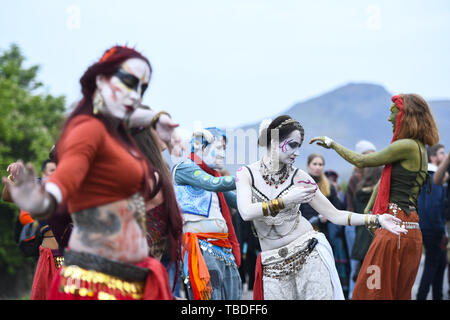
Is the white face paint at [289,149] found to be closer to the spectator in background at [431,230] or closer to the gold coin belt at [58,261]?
the gold coin belt at [58,261]

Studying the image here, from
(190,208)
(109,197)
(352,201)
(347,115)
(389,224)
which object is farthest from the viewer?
(347,115)

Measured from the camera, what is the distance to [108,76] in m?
3.22

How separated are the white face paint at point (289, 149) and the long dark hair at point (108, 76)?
1.85m

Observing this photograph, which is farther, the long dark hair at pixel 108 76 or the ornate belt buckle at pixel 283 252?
the ornate belt buckle at pixel 283 252

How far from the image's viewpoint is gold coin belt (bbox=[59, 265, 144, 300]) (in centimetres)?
316

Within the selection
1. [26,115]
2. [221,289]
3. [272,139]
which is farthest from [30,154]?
[272,139]

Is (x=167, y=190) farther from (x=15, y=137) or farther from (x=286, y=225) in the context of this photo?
(x=15, y=137)

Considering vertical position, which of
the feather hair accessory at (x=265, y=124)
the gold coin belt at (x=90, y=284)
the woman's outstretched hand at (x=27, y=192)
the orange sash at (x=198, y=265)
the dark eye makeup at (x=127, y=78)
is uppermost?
the dark eye makeup at (x=127, y=78)

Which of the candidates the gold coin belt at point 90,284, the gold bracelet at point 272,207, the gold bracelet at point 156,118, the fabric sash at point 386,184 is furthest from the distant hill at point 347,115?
the gold coin belt at point 90,284

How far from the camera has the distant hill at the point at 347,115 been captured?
19.5 m

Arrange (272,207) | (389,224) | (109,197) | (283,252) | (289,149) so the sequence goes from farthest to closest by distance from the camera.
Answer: (289,149)
(283,252)
(389,224)
(272,207)
(109,197)

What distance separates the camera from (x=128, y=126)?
342cm

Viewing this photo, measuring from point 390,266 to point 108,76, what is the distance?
3204 millimetres

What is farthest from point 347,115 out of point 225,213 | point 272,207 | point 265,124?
point 272,207
